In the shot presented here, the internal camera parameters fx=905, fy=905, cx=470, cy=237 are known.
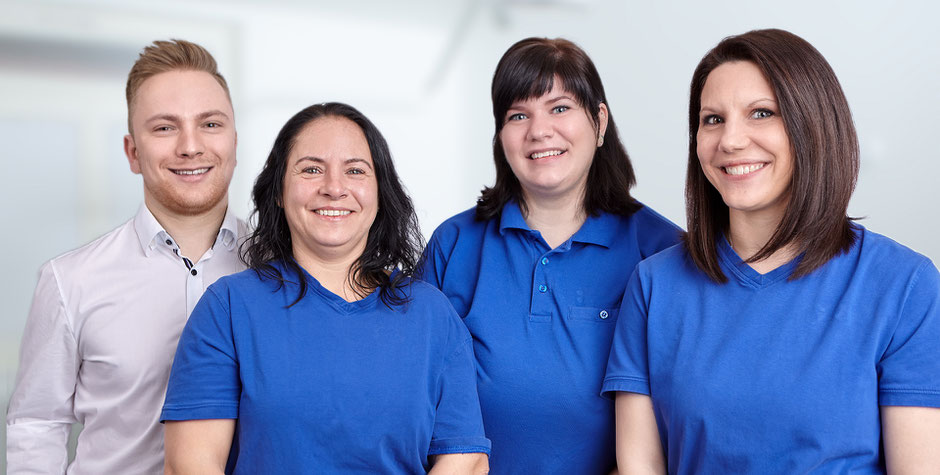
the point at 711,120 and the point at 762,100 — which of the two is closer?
the point at 762,100

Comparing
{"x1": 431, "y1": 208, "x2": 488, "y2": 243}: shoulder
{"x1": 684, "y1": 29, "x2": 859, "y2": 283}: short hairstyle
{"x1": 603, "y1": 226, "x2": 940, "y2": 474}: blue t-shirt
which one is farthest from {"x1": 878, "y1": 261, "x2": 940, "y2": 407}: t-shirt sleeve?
{"x1": 431, "y1": 208, "x2": 488, "y2": 243}: shoulder

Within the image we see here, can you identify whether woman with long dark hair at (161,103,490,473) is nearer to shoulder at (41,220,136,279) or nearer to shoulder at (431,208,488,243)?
shoulder at (431,208,488,243)

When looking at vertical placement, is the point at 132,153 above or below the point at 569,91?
below

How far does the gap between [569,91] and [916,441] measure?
41.3 inches

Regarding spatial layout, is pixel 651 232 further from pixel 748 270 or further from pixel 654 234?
pixel 748 270

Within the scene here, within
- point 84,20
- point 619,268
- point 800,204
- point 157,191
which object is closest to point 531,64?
point 619,268

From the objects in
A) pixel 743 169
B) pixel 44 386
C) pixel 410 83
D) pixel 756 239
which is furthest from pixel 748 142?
pixel 410 83

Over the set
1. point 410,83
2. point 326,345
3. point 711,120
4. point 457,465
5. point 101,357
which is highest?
point 410,83

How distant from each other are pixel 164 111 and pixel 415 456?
1028 mm

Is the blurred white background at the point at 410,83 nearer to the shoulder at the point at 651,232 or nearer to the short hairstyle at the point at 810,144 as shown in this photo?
the shoulder at the point at 651,232

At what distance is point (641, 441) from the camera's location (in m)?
1.76

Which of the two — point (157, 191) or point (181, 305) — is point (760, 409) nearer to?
point (181, 305)

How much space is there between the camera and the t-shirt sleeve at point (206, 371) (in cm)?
167

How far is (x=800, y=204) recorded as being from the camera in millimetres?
1610
